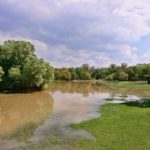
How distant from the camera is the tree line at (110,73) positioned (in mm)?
128750

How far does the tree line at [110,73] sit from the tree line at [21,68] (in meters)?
51.9

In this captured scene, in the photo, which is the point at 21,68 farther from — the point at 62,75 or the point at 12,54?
the point at 62,75

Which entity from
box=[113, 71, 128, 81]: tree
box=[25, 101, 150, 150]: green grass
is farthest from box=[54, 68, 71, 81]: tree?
box=[25, 101, 150, 150]: green grass

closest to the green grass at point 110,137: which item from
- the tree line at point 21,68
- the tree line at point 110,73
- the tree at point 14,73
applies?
the tree line at point 21,68

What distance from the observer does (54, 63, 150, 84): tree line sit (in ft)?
422

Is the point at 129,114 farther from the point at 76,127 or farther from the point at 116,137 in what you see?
the point at 116,137

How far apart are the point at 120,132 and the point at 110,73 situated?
13516 centimetres

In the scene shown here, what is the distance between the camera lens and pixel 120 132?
21203mm

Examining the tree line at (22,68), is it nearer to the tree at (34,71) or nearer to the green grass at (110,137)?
the tree at (34,71)

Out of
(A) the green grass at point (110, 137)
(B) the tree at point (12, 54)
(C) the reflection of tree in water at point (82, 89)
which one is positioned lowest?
(A) the green grass at point (110, 137)

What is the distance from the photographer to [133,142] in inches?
730

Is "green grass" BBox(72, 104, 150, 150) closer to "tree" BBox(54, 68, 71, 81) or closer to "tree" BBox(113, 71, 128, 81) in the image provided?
"tree" BBox(113, 71, 128, 81)

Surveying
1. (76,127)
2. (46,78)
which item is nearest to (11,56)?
(46,78)

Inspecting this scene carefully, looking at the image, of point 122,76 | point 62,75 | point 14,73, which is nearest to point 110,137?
point 14,73
